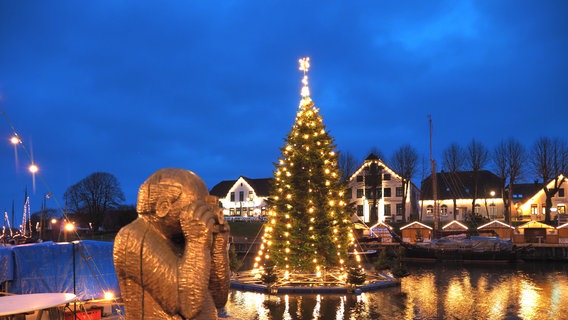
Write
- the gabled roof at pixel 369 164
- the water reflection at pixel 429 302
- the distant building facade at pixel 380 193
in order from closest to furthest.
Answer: the water reflection at pixel 429 302 → the gabled roof at pixel 369 164 → the distant building facade at pixel 380 193

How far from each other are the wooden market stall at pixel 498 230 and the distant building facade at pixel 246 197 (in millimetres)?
34988

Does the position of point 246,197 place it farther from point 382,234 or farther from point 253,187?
point 382,234

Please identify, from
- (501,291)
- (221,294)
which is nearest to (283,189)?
(501,291)

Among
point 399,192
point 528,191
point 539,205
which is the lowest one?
point 539,205

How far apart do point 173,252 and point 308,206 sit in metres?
15.3

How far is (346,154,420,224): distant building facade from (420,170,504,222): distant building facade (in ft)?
9.35

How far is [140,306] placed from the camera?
3189mm

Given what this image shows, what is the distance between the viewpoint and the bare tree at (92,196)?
6328 cm

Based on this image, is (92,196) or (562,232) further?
(92,196)

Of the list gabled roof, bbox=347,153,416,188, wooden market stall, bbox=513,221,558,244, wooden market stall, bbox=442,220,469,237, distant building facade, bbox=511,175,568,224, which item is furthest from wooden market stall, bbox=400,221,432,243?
distant building facade, bbox=511,175,568,224

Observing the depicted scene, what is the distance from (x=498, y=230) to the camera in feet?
143

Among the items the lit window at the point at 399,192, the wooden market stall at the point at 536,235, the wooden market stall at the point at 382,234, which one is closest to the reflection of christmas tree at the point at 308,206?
the wooden market stall at the point at 382,234

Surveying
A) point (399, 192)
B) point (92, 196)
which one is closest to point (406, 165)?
point (399, 192)

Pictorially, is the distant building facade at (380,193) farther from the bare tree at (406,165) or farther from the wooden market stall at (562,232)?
the wooden market stall at (562,232)
